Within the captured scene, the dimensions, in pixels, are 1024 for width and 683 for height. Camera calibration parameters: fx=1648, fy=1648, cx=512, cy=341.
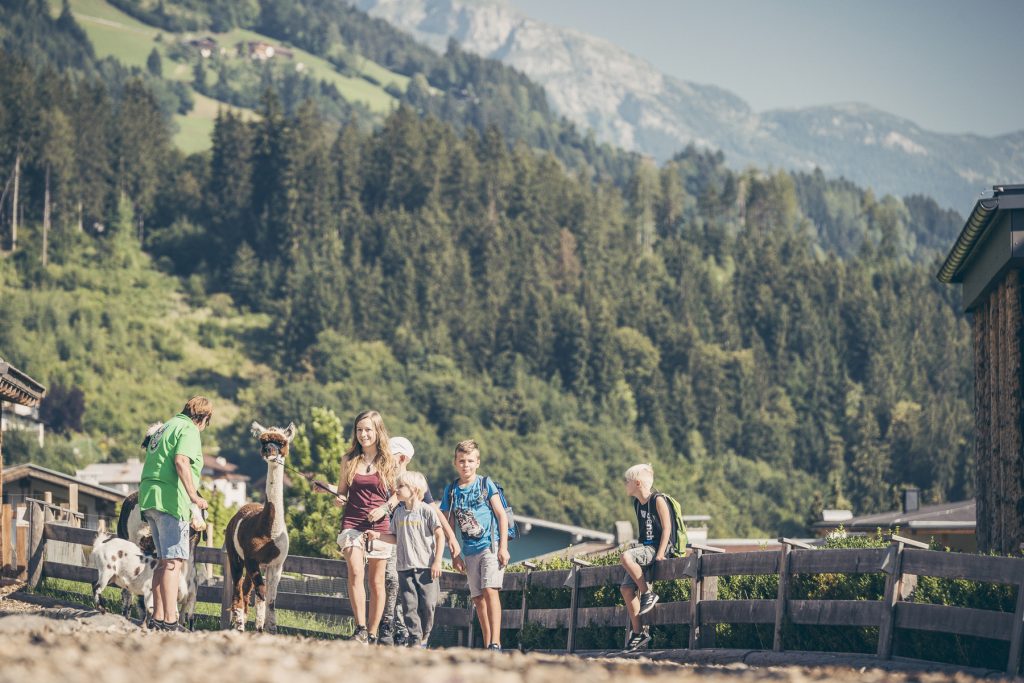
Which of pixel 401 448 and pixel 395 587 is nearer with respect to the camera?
pixel 395 587

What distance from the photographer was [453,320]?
15462 cm

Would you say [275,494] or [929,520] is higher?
[275,494]

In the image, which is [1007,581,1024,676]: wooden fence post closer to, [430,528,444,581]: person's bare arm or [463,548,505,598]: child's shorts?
[463,548,505,598]: child's shorts

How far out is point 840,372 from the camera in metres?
165

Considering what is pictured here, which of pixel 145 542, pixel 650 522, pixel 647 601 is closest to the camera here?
pixel 647 601

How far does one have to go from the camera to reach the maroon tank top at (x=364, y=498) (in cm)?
1457

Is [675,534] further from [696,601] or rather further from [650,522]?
[696,601]

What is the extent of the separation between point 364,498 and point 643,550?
8.31ft

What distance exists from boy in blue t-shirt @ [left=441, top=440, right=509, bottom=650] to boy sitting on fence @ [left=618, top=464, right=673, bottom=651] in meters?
1.13

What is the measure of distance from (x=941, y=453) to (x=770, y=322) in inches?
1215

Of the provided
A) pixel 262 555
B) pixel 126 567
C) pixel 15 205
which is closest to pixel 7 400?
pixel 126 567

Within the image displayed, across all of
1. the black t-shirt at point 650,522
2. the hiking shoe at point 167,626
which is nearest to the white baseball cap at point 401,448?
the black t-shirt at point 650,522

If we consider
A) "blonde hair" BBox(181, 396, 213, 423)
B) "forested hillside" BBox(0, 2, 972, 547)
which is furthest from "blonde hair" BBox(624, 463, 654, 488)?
"forested hillside" BBox(0, 2, 972, 547)

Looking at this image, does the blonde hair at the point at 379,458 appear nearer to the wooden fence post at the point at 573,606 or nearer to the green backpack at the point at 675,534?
the green backpack at the point at 675,534
